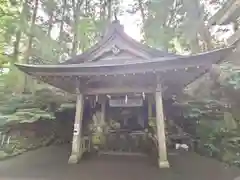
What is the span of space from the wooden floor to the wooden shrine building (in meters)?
0.53

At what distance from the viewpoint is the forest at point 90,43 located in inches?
335

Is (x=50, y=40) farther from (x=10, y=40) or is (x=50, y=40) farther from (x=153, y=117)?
(x=153, y=117)

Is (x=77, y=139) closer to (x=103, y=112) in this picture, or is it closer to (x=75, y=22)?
(x=103, y=112)

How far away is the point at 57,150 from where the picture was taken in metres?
8.28

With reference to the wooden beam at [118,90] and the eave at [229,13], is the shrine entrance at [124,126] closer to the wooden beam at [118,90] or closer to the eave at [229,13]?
the wooden beam at [118,90]

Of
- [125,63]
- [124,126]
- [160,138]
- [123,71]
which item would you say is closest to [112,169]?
[160,138]

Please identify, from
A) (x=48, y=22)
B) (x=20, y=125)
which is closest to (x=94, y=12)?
(x=48, y=22)

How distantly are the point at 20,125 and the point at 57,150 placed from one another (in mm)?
2343

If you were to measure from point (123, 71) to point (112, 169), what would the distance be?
265cm

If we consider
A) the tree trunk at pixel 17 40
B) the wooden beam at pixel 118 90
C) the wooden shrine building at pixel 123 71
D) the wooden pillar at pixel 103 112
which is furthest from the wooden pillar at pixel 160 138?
the tree trunk at pixel 17 40

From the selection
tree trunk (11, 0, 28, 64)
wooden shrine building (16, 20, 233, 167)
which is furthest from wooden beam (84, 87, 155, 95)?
tree trunk (11, 0, 28, 64)

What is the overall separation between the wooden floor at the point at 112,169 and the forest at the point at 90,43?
979 mm

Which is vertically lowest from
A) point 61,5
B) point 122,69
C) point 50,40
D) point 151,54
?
point 122,69

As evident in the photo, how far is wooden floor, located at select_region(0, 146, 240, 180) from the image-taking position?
5055mm
